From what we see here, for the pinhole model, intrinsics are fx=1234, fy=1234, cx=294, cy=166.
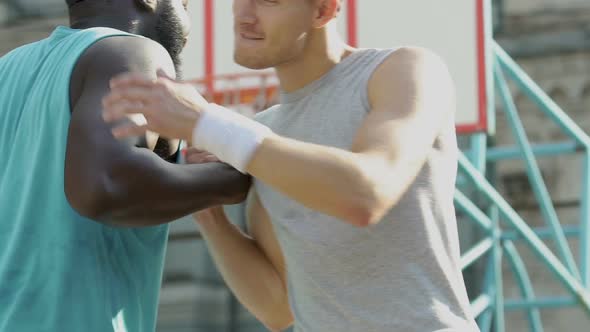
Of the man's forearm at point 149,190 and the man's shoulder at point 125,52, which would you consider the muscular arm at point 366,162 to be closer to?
the man's forearm at point 149,190

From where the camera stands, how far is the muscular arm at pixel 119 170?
7.70 feet

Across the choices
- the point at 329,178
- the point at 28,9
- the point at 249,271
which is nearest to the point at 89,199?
the point at 329,178

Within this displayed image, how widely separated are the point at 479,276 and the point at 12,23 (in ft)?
16.5

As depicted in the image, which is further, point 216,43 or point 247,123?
point 216,43

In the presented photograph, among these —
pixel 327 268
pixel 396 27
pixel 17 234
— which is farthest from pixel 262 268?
pixel 396 27

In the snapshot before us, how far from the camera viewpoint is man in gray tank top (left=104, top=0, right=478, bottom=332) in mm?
2287

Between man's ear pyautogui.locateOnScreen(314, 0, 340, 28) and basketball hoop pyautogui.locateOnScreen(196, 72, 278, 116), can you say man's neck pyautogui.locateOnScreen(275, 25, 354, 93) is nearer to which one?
man's ear pyautogui.locateOnScreen(314, 0, 340, 28)

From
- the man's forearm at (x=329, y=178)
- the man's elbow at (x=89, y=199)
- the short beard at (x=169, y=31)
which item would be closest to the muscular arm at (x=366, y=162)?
the man's forearm at (x=329, y=178)

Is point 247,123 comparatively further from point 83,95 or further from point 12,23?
point 12,23

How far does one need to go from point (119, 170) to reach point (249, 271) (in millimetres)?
713

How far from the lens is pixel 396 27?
7043mm

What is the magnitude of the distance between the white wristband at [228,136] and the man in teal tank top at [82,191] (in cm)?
14

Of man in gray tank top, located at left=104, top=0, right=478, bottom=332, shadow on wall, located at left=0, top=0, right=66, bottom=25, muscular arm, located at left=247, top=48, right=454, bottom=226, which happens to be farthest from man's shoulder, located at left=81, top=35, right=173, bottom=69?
shadow on wall, located at left=0, top=0, right=66, bottom=25

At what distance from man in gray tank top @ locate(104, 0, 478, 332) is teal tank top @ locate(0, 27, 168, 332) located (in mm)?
273
